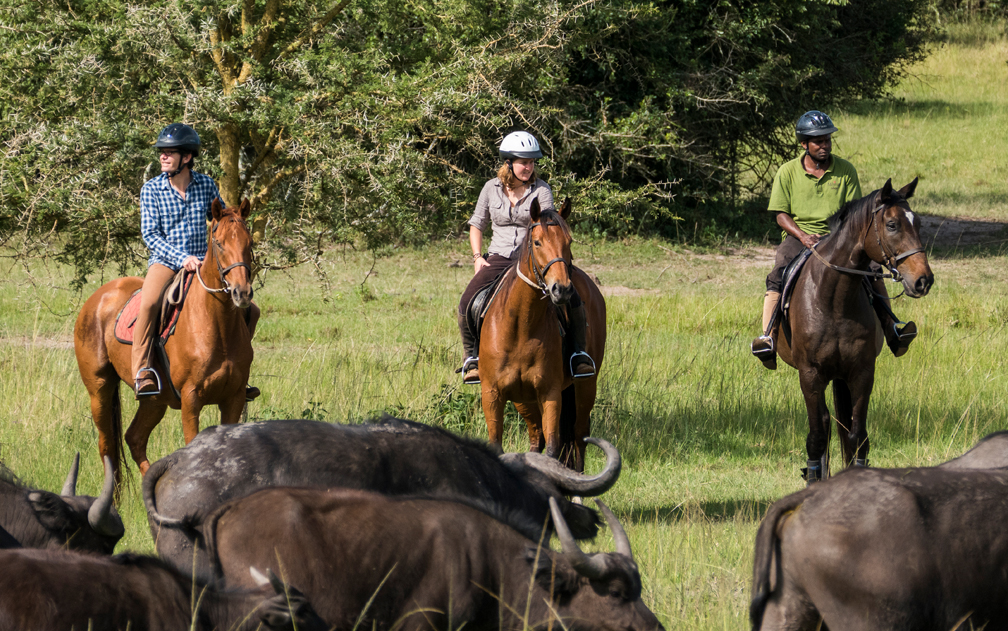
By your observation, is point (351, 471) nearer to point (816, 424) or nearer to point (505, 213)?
point (505, 213)

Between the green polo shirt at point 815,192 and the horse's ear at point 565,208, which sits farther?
the green polo shirt at point 815,192

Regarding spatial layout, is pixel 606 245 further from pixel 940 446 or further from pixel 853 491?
pixel 853 491

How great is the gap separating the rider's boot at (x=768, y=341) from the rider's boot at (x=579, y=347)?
5.26 feet

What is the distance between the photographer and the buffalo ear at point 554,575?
395 centimetres

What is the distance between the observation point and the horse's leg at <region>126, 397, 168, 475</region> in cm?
808

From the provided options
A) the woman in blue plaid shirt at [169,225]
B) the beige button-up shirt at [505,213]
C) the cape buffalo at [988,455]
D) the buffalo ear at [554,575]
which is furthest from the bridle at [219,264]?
the cape buffalo at [988,455]

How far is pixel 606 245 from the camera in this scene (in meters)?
20.8

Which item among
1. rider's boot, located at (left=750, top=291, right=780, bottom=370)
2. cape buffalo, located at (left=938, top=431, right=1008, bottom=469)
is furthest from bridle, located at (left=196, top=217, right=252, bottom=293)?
cape buffalo, located at (left=938, top=431, right=1008, bottom=469)

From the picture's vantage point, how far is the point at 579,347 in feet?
26.4

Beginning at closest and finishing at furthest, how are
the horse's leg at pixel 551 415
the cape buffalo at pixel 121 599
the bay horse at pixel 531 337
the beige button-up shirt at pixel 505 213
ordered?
1. the cape buffalo at pixel 121 599
2. the bay horse at pixel 531 337
3. the horse's leg at pixel 551 415
4. the beige button-up shirt at pixel 505 213

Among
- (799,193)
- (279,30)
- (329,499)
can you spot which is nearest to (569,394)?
(799,193)

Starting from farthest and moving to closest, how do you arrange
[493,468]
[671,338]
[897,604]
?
[671,338], [493,468], [897,604]

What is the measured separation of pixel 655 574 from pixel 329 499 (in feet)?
A: 6.97

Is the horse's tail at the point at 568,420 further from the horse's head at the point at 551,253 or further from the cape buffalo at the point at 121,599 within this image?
the cape buffalo at the point at 121,599
